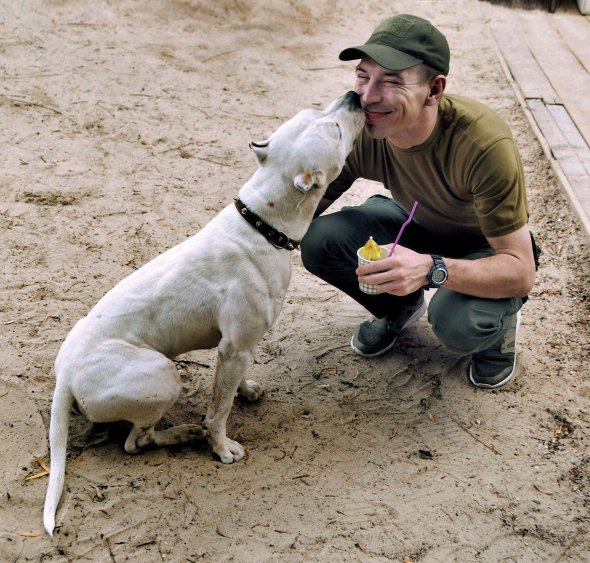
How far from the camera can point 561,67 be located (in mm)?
7789

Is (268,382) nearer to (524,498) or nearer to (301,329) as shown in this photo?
(301,329)

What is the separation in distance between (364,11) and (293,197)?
754 cm

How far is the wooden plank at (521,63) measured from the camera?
7.24 m

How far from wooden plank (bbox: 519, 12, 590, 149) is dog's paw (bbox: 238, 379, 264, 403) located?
4057mm

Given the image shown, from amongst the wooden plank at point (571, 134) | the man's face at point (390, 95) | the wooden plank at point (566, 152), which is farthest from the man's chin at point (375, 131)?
the wooden plank at point (571, 134)

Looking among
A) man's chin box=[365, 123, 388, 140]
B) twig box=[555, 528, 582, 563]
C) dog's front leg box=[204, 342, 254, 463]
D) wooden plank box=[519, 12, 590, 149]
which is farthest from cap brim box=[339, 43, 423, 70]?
wooden plank box=[519, 12, 590, 149]

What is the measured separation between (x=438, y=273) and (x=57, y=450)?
6.23 feet

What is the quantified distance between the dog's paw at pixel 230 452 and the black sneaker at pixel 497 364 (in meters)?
1.43

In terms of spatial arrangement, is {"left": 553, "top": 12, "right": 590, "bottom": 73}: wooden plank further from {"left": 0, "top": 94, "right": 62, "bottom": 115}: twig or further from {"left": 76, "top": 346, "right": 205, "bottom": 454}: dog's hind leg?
{"left": 76, "top": 346, "right": 205, "bottom": 454}: dog's hind leg

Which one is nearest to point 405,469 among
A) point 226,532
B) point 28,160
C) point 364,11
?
point 226,532

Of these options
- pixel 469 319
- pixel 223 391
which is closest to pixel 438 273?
pixel 469 319

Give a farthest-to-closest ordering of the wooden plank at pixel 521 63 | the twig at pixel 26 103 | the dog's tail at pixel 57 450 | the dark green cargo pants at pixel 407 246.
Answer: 1. the wooden plank at pixel 521 63
2. the twig at pixel 26 103
3. the dark green cargo pants at pixel 407 246
4. the dog's tail at pixel 57 450

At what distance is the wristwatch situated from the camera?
3.36 m

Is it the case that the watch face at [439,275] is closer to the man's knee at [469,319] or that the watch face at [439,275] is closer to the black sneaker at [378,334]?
the man's knee at [469,319]
